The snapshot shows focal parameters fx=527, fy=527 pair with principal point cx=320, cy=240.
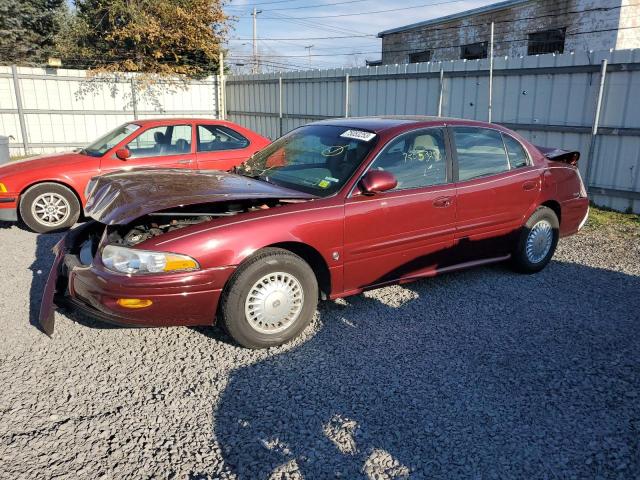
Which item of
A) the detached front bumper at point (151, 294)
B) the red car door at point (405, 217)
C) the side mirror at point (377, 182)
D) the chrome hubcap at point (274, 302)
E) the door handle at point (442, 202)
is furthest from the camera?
the door handle at point (442, 202)

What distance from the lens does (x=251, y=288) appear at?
12.0 feet

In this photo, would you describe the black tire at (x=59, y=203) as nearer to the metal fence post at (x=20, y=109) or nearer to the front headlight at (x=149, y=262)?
the front headlight at (x=149, y=262)

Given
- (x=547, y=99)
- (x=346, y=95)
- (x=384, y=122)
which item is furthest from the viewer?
(x=346, y=95)

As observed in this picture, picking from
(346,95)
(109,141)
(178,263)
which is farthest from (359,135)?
(346,95)

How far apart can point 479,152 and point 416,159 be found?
2.55ft

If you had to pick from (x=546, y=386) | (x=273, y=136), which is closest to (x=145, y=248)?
(x=546, y=386)

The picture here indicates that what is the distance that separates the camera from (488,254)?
202 inches

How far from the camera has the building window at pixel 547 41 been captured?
664 inches

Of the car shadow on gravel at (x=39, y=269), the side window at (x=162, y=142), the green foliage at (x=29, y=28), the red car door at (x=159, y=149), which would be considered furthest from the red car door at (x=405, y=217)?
the green foliage at (x=29, y=28)

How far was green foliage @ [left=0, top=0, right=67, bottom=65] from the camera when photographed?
22.8 m

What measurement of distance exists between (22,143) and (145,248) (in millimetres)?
13599

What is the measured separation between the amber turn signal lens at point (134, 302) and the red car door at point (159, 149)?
4.16 meters

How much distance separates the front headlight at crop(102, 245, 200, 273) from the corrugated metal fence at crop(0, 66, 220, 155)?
13415 millimetres

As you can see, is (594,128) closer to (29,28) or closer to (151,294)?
(151,294)
